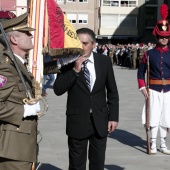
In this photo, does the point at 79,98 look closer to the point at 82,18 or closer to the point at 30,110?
the point at 30,110

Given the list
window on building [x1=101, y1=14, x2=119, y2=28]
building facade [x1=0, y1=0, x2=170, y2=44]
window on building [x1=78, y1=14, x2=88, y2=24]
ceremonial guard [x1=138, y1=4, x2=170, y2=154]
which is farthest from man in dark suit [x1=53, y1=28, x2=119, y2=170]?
window on building [x1=101, y1=14, x2=119, y2=28]

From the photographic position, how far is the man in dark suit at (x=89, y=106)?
532 cm

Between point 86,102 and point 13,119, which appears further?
point 86,102

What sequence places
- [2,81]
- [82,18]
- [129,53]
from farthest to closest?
[82,18]
[129,53]
[2,81]

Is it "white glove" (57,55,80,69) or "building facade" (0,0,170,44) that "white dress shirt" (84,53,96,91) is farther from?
"building facade" (0,0,170,44)

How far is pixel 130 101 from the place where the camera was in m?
15.3

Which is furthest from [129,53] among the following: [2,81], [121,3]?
[121,3]

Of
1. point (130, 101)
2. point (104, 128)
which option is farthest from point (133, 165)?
point (130, 101)

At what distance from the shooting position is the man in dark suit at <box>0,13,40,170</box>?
4051 mm

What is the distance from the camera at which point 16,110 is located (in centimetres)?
407

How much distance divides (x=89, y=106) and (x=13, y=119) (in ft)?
4.73

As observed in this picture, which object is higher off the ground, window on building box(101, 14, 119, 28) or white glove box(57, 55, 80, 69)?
window on building box(101, 14, 119, 28)

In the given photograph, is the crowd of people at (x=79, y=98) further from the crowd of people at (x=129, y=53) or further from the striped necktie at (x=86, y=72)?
the crowd of people at (x=129, y=53)

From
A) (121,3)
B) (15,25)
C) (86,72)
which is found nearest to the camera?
(15,25)
